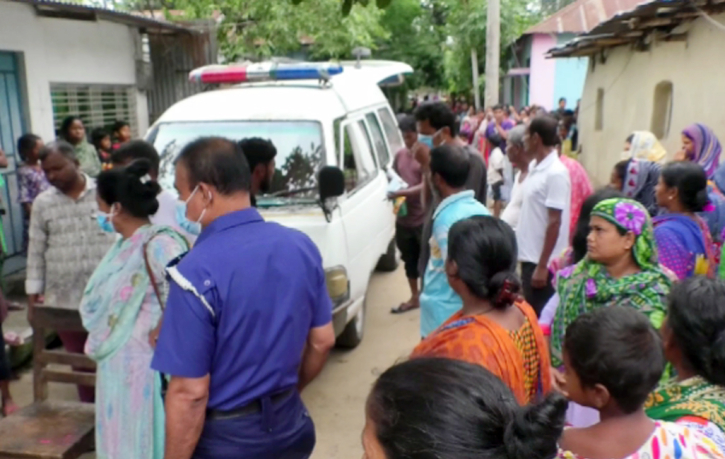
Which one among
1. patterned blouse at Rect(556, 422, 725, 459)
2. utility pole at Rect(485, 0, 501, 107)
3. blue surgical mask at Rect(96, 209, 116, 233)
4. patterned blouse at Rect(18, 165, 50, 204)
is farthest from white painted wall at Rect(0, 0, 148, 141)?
utility pole at Rect(485, 0, 501, 107)

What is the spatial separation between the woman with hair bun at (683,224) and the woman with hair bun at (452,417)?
2183 millimetres

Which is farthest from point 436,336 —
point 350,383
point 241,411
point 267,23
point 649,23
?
point 267,23

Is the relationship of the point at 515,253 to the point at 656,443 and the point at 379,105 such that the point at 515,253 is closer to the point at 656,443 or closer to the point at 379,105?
the point at 656,443

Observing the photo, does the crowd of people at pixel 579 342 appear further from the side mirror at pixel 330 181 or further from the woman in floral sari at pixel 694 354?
the side mirror at pixel 330 181

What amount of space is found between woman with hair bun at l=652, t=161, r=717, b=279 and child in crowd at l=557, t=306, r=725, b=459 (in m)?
1.38

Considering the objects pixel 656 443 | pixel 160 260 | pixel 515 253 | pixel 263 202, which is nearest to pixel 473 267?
pixel 515 253

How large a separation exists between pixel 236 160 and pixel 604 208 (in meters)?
1.49

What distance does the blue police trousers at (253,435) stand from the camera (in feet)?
6.75

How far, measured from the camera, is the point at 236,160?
83.4 inches

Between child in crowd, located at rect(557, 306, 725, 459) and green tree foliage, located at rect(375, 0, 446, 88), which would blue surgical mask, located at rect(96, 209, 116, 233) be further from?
green tree foliage, located at rect(375, 0, 446, 88)

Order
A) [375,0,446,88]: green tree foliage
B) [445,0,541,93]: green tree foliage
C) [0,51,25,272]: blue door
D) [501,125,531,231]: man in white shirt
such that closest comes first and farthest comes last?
[501,125,531,231]: man in white shirt < [0,51,25,272]: blue door < [445,0,541,93]: green tree foliage < [375,0,446,88]: green tree foliage

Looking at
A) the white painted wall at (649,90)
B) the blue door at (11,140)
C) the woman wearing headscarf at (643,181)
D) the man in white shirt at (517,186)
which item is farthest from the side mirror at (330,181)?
the white painted wall at (649,90)

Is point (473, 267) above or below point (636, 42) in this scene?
below

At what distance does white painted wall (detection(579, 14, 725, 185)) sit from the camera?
6500 mm
